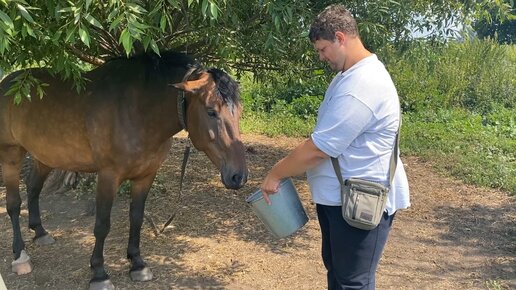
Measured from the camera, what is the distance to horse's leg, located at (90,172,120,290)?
349 cm

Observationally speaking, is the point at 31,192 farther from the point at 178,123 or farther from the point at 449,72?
the point at 449,72

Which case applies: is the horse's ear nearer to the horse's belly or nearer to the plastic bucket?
the plastic bucket

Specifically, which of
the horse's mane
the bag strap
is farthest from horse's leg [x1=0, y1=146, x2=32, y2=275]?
the bag strap

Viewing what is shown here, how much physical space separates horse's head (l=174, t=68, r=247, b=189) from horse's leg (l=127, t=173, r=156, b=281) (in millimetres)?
870

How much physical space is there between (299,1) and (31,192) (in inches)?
115

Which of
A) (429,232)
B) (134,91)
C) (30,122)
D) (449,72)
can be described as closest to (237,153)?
(134,91)

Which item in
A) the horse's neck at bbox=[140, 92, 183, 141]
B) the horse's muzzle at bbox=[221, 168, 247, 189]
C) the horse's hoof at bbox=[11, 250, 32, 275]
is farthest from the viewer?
the horse's hoof at bbox=[11, 250, 32, 275]

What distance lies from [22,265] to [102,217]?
924 millimetres

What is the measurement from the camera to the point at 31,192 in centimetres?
450

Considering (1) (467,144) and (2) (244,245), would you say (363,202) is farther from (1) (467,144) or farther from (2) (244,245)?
(1) (467,144)

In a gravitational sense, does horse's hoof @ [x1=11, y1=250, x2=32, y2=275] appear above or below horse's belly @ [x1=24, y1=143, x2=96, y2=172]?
below

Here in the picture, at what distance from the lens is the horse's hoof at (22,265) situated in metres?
3.94

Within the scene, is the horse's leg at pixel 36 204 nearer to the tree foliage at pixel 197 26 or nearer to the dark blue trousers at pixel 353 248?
the tree foliage at pixel 197 26

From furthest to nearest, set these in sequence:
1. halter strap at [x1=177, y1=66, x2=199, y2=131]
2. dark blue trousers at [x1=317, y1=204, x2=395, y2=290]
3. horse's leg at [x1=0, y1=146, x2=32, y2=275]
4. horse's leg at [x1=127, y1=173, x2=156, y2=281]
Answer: horse's leg at [x1=0, y1=146, x2=32, y2=275] → horse's leg at [x1=127, y1=173, x2=156, y2=281] → halter strap at [x1=177, y1=66, x2=199, y2=131] → dark blue trousers at [x1=317, y1=204, x2=395, y2=290]
